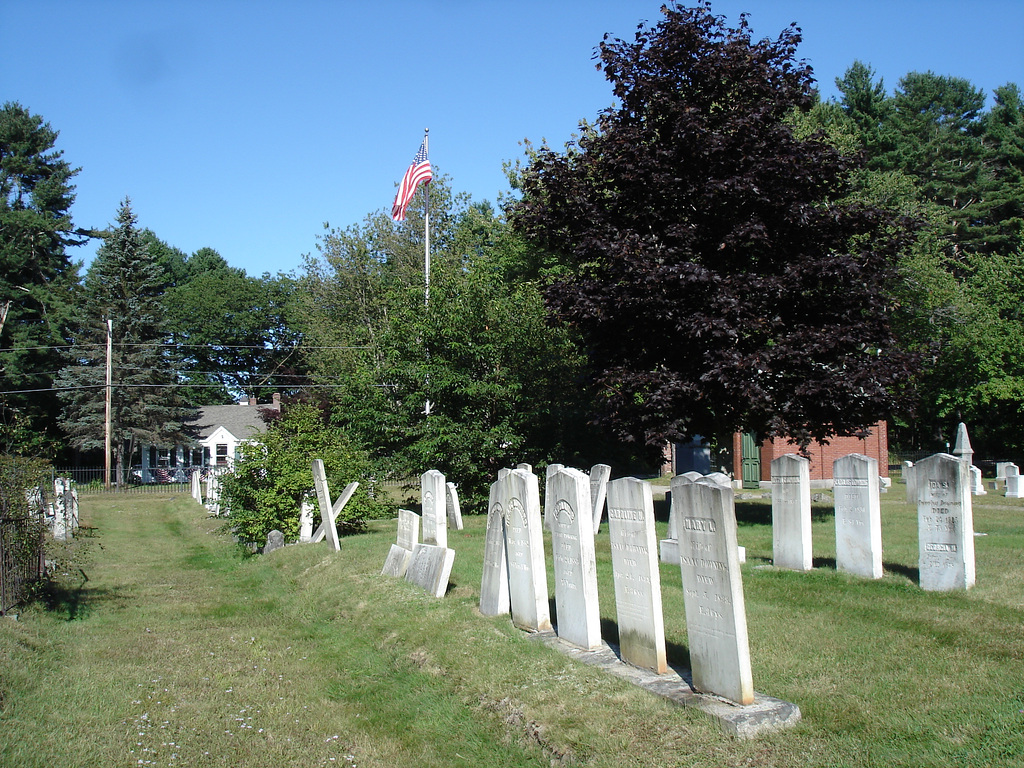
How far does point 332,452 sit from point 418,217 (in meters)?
28.8

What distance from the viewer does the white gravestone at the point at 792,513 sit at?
36.7ft

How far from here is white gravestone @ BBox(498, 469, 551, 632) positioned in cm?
850

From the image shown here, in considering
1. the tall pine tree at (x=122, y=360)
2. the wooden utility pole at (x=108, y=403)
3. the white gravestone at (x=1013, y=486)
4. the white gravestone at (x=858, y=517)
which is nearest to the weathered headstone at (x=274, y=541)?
the white gravestone at (x=858, y=517)

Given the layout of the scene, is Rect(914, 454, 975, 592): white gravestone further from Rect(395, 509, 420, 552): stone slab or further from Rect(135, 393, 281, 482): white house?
Rect(135, 393, 281, 482): white house

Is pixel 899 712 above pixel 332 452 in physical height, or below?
below

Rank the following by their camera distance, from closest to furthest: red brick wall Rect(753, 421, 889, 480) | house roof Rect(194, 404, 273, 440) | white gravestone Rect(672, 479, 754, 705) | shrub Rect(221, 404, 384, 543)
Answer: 1. white gravestone Rect(672, 479, 754, 705)
2. shrub Rect(221, 404, 384, 543)
3. red brick wall Rect(753, 421, 889, 480)
4. house roof Rect(194, 404, 273, 440)

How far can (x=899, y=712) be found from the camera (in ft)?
18.2

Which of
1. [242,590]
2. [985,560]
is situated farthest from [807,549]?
[242,590]

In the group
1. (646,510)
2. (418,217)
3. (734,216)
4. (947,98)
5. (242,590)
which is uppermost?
(947,98)

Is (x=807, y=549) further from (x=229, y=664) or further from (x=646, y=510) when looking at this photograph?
(x=229, y=664)

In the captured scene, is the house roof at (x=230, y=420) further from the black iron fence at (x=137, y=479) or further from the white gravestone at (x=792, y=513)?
the white gravestone at (x=792, y=513)

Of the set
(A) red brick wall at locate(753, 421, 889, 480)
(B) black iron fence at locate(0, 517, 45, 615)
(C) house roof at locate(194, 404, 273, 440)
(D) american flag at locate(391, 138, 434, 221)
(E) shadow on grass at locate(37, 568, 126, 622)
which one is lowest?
(E) shadow on grass at locate(37, 568, 126, 622)

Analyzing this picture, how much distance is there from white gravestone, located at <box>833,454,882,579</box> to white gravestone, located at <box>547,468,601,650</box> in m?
4.41

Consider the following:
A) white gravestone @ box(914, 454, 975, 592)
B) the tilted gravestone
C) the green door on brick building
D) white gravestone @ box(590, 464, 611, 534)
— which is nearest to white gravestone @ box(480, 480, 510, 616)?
white gravestone @ box(914, 454, 975, 592)
